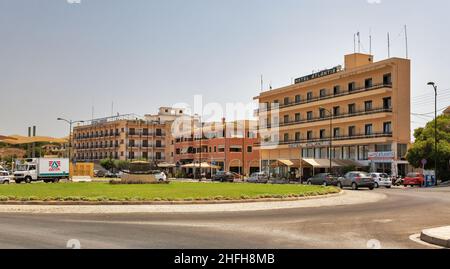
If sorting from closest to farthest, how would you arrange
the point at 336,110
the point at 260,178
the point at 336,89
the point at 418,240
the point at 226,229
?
the point at 418,240 < the point at 226,229 < the point at 260,178 < the point at 336,110 < the point at 336,89

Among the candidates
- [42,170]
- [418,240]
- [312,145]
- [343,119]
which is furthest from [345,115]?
[418,240]

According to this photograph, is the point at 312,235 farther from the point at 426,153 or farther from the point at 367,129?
the point at 367,129

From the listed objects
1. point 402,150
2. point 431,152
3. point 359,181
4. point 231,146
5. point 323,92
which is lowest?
point 359,181

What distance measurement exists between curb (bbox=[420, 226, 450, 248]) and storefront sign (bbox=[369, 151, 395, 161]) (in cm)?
5000

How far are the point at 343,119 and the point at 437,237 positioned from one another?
59906mm

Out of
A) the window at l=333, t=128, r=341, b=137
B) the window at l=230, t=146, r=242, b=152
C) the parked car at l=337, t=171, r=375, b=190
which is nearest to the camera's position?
the parked car at l=337, t=171, r=375, b=190

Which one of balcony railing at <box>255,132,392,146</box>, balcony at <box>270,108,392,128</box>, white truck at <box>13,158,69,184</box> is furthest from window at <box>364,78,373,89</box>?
white truck at <box>13,158,69,184</box>

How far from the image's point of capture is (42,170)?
195 ft

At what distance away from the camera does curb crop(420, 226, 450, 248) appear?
11.7 m

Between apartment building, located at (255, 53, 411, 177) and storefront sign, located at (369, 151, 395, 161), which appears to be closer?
storefront sign, located at (369, 151, 395, 161)

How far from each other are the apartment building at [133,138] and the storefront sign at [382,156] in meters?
62.1

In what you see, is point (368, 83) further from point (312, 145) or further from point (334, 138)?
point (312, 145)

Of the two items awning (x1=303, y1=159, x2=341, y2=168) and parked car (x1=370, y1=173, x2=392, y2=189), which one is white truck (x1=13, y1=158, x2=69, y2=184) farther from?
parked car (x1=370, y1=173, x2=392, y2=189)
